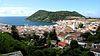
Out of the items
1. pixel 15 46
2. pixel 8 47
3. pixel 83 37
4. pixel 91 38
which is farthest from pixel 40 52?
pixel 83 37

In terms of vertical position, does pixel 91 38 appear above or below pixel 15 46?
below

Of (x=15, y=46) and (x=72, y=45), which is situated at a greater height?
(x=15, y=46)

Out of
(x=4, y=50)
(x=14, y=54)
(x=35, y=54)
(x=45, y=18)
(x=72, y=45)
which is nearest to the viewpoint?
(x=14, y=54)

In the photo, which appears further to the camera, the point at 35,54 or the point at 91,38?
the point at 91,38

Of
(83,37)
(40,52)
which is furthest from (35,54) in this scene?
(83,37)

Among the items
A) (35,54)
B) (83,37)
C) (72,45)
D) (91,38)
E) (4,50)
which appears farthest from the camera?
(83,37)

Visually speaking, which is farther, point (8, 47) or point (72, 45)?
point (72, 45)

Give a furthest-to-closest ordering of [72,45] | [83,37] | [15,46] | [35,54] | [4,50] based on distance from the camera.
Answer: [83,37] → [72,45] → [35,54] → [15,46] → [4,50]

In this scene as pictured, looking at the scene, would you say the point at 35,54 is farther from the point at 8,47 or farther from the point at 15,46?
the point at 8,47

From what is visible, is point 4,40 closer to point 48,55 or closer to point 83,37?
point 48,55
